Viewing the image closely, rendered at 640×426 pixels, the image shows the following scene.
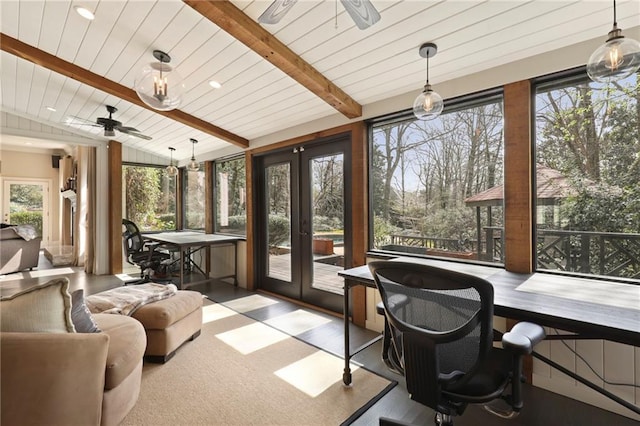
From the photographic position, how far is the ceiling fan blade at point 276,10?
4.92 feet

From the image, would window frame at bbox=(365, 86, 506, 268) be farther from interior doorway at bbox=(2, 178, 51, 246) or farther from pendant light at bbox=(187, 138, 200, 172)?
interior doorway at bbox=(2, 178, 51, 246)

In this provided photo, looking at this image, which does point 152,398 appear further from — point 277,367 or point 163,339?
point 277,367

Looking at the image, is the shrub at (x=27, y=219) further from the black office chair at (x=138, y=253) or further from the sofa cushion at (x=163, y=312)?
the sofa cushion at (x=163, y=312)

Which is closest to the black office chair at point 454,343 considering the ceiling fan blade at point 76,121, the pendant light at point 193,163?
the pendant light at point 193,163

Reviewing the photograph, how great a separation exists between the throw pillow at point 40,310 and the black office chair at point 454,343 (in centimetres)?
162

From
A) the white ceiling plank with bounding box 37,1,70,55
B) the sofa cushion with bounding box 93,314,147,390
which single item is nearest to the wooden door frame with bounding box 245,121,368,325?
the sofa cushion with bounding box 93,314,147,390

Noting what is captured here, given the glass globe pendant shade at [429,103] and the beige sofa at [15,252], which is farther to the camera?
the beige sofa at [15,252]

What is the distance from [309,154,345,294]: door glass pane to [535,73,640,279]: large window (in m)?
2.00

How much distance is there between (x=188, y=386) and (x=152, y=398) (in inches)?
9.0

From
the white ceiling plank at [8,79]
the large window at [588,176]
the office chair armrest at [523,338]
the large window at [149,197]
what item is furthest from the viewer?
the large window at [149,197]

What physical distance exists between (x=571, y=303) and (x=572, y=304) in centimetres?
2

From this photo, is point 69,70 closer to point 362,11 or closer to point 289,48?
point 289,48

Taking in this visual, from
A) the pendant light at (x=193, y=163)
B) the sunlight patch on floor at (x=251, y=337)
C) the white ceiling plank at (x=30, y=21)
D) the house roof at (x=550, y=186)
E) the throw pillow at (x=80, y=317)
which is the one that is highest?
the white ceiling plank at (x=30, y=21)

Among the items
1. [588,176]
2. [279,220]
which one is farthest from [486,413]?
[279,220]
